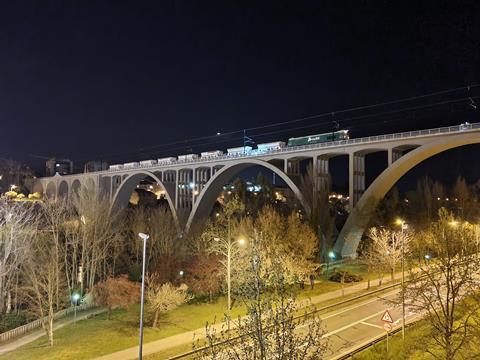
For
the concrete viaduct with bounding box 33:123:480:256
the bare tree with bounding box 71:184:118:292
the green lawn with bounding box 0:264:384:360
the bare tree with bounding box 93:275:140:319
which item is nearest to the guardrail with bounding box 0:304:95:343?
the green lawn with bounding box 0:264:384:360

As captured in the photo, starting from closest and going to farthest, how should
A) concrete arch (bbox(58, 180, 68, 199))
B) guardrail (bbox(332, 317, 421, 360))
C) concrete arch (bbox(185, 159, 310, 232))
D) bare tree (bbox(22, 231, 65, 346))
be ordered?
1. guardrail (bbox(332, 317, 421, 360))
2. bare tree (bbox(22, 231, 65, 346))
3. concrete arch (bbox(185, 159, 310, 232))
4. concrete arch (bbox(58, 180, 68, 199))

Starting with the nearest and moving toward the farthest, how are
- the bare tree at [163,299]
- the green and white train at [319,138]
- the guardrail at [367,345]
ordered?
the guardrail at [367,345] → the bare tree at [163,299] → the green and white train at [319,138]

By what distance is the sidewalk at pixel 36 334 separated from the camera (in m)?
19.4

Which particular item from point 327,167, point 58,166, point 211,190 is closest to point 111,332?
point 327,167

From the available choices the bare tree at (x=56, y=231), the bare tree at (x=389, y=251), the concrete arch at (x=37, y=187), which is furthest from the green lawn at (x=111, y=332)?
the concrete arch at (x=37, y=187)

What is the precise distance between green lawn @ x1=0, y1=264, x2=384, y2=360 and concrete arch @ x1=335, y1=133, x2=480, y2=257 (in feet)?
71.8

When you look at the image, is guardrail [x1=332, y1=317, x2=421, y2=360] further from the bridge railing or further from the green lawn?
the bridge railing

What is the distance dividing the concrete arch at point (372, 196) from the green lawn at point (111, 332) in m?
21.9

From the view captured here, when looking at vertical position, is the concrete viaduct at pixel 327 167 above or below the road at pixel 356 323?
above

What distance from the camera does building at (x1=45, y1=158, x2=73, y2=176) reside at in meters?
143

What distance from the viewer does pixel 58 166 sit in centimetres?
14675

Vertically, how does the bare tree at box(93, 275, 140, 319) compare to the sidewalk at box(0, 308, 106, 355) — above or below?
above

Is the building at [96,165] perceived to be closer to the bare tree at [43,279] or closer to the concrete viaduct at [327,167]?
the concrete viaduct at [327,167]

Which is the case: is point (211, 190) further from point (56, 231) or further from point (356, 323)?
point (356, 323)
